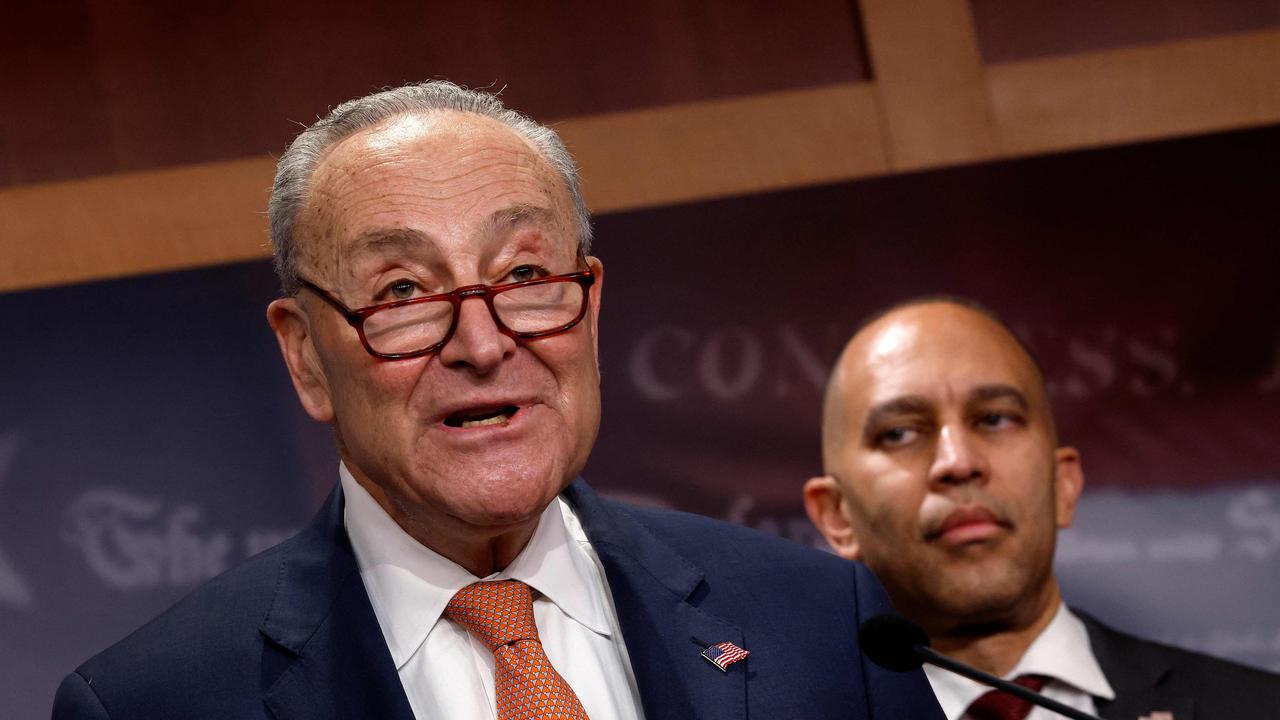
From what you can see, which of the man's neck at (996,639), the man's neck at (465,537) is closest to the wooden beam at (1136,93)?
the man's neck at (996,639)

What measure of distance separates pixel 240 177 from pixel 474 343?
1339 mm

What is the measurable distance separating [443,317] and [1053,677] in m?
1.32

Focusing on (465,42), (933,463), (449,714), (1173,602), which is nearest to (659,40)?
(465,42)

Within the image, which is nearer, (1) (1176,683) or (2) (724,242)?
(1) (1176,683)

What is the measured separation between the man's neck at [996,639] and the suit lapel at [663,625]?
86 centimetres

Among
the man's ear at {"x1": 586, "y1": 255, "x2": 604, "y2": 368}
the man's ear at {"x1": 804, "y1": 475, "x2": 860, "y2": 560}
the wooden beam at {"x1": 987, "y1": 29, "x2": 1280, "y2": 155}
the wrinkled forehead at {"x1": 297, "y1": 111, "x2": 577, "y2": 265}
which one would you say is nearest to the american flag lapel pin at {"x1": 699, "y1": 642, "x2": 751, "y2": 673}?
the man's ear at {"x1": 586, "y1": 255, "x2": 604, "y2": 368}

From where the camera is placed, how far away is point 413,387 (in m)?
1.52

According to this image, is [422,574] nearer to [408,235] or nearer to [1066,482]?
[408,235]

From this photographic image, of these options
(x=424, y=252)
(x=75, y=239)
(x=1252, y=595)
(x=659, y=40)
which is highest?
(x=659, y=40)

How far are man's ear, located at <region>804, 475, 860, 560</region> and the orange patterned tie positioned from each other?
102cm

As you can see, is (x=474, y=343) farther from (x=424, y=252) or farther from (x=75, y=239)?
(x=75, y=239)

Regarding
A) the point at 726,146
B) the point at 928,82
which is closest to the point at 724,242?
the point at 726,146

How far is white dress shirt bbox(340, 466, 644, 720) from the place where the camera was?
1.58m

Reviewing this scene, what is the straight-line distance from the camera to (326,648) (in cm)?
154
